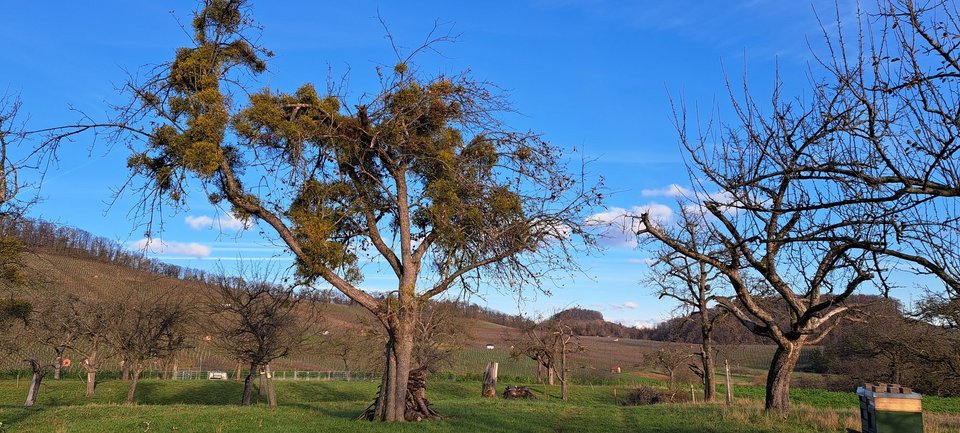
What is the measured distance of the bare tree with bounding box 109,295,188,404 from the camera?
111 feet

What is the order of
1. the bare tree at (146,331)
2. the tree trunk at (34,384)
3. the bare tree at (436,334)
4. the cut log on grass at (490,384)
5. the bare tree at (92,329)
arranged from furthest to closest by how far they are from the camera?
1. the bare tree at (436,334)
2. the cut log on grass at (490,384)
3. the bare tree at (92,329)
4. the bare tree at (146,331)
5. the tree trunk at (34,384)

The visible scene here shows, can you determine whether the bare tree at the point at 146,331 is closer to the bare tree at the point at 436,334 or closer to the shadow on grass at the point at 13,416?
the bare tree at the point at 436,334

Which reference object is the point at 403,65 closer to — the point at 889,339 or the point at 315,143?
the point at 315,143

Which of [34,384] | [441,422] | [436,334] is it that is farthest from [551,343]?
[441,422]

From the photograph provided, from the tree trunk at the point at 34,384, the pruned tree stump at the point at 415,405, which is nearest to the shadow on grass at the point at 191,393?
the tree trunk at the point at 34,384

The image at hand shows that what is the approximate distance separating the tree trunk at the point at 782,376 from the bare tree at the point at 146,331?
29.7 meters

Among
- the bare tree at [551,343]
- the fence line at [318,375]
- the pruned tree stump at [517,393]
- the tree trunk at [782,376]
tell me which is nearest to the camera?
the tree trunk at [782,376]

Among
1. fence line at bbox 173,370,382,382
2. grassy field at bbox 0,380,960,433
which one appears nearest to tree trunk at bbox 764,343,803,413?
grassy field at bbox 0,380,960,433

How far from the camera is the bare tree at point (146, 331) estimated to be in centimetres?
3375

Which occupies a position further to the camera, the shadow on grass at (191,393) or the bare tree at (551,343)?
the bare tree at (551,343)

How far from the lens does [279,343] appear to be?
3152 cm

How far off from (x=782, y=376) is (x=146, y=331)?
31781 mm

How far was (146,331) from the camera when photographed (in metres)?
34.6

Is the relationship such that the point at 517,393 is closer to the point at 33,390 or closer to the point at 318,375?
the point at 33,390
